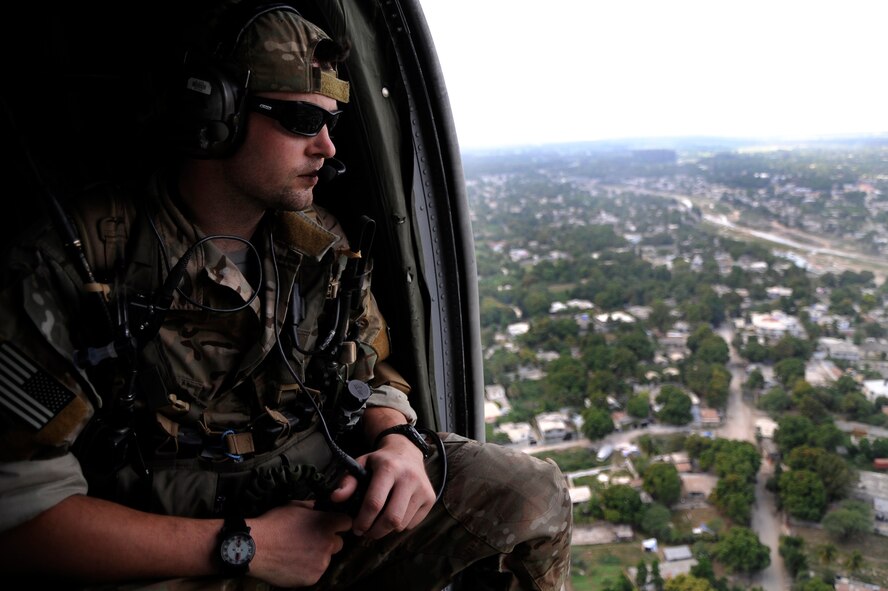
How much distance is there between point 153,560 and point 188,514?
0.19m

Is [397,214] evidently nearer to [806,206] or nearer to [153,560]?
[153,560]

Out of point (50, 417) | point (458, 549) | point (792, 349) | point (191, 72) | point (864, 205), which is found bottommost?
point (792, 349)

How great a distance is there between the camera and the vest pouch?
1185mm

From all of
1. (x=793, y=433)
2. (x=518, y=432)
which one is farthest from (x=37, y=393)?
(x=793, y=433)

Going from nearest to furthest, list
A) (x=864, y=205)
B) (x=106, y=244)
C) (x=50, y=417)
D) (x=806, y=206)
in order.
→ (x=50, y=417) < (x=106, y=244) < (x=864, y=205) < (x=806, y=206)

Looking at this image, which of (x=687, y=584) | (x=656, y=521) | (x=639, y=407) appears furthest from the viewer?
(x=639, y=407)

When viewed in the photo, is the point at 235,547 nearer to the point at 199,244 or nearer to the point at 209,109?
the point at 199,244

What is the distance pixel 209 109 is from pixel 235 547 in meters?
0.73

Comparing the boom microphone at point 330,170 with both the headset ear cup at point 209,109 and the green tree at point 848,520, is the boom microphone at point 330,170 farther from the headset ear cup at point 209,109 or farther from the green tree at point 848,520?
the green tree at point 848,520

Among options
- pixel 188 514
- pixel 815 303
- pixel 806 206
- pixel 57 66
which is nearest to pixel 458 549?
pixel 188 514

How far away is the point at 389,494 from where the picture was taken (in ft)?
3.86

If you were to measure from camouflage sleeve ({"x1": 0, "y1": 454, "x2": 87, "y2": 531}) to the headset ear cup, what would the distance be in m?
0.56

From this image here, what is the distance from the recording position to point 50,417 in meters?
0.96

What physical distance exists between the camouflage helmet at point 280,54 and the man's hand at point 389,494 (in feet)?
2.27
